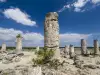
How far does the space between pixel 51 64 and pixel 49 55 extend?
94 centimetres

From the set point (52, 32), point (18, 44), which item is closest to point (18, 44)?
point (18, 44)

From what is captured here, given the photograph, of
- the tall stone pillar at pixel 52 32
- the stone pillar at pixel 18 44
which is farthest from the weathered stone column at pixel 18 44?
the tall stone pillar at pixel 52 32

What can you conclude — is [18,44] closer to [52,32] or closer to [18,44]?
[18,44]

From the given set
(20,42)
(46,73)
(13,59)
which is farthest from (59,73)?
(20,42)

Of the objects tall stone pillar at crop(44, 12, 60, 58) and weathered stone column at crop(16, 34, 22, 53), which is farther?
weathered stone column at crop(16, 34, 22, 53)

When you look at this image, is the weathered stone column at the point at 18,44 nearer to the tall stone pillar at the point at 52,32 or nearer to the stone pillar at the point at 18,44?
the stone pillar at the point at 18,44

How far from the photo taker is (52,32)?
1418 centimetres

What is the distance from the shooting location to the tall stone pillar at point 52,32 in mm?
14047

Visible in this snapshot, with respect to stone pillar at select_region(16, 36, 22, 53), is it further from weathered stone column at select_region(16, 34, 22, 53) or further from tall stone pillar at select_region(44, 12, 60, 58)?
tall stone pillar at select_region(44, 12, 60, 58)

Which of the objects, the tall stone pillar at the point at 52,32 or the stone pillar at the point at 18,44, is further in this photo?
the stone pillar at the point at 18,44

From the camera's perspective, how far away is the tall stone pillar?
14.0m

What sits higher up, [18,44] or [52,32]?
[52,32]

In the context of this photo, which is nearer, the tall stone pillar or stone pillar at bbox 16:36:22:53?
the tall stone pillar

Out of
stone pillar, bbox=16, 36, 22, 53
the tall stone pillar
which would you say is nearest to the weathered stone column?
stone pillar, bbox=16, 36, 22, 53
